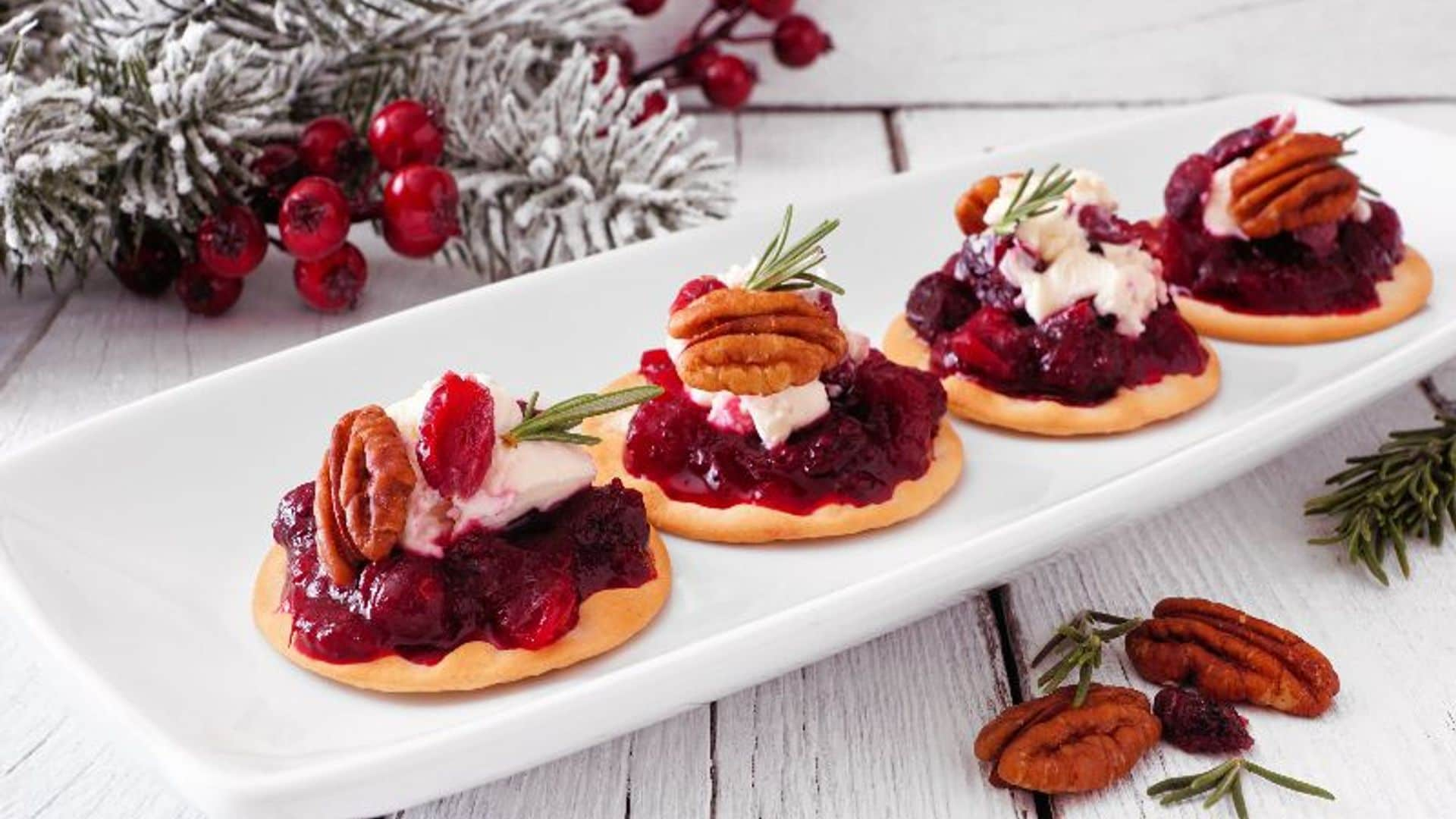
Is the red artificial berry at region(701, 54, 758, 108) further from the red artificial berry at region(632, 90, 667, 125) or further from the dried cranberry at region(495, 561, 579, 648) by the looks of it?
the dried cranberry at region(495, 561, 579, 648)

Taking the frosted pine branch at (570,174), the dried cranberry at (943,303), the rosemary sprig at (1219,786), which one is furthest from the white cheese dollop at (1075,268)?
the rosemary sprig at (1219,786)

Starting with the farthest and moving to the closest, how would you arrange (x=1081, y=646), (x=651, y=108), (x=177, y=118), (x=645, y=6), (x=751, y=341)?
(x=645, y=6) < (x=651, y=108) < (x=177, y=118) < (x=751, y=341) < (x=1081, y=646)

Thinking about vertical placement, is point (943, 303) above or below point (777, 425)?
→ below

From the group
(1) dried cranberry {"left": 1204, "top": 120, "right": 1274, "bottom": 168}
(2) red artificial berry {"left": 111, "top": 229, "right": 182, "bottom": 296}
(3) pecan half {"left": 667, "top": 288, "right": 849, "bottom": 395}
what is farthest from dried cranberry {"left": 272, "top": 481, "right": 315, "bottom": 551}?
(1) dried cranberry {"left": 1204, "top": 120, "right": 1274, "bottom": 168}

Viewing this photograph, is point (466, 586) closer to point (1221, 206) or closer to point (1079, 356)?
point (1079, 356)

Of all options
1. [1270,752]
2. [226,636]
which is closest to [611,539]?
[226,636]

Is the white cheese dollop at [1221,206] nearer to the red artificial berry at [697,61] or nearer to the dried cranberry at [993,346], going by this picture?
the dried cranberry at [993,346]

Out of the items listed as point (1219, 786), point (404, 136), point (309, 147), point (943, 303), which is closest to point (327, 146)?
point (309, 147)
